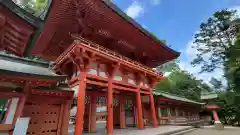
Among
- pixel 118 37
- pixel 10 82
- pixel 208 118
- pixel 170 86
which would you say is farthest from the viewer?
pixel 170 86

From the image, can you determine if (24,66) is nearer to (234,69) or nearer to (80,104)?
(80,104)

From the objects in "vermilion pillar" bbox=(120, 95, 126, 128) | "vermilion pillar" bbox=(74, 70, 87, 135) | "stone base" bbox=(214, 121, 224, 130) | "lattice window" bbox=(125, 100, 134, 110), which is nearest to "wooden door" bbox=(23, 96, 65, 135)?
"vermilion pillar" bbox=(74, 70, 87, 135)

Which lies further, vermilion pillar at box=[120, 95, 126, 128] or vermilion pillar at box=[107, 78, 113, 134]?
vermilion pillar at box=[120, 95, 126, 128]

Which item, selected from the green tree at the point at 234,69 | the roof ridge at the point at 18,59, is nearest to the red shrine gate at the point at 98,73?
the roof ridge at the point at 18,59

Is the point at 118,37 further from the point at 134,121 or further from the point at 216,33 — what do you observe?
the point at 216,33

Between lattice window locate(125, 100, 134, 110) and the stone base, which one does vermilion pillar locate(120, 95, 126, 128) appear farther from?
the stone base

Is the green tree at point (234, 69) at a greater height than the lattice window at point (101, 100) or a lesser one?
greater

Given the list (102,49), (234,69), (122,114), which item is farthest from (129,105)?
(234,69)

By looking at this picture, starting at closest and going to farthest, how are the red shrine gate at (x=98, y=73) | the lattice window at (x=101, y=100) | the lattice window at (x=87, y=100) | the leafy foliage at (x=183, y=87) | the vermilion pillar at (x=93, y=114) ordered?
the red shrine gate at (x=98, y=73) → the vermilion pillar at (x=93, y=114) → the lattice window at (x=87, y=100) → the lattice window at (x=101, y=100) → the leafy foliage at (x=183, y=87)

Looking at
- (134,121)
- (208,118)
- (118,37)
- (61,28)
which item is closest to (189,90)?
(208,118)

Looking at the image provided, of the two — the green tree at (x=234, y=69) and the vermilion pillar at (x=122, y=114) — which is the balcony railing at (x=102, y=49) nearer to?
the vermilion pillar at (x=122, y=114)

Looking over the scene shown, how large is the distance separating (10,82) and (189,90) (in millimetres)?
29530

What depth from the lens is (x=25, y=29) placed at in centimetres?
427

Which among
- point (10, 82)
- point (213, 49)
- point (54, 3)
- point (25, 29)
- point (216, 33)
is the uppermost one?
point (216, 33)
